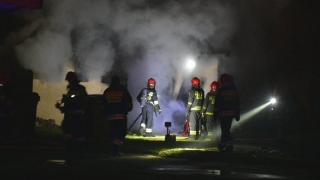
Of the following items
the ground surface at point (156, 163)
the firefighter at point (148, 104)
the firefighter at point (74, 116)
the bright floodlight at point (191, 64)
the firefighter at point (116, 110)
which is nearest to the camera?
the ground surface at point (156, 163)

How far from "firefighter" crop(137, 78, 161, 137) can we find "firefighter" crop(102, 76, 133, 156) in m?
5.28

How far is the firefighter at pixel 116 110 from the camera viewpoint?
10930mm

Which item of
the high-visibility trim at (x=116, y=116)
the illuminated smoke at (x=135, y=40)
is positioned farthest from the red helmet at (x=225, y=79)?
the illuminated smoke at (x=135, y=40)

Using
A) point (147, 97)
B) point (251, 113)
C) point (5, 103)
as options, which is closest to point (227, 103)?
point (5, 103)

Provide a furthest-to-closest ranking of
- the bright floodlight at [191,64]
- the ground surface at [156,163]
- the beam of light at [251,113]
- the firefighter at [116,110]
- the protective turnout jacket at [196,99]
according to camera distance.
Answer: the beam of light at [251,113] < the bright floodlight at [191,64] < the protective turnout jacket at [196,99] < the firefighter at [116,110] < the ground surface at [156,163]

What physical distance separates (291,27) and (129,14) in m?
6.91

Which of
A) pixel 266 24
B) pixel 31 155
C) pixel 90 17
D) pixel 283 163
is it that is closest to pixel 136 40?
pixel 90 17

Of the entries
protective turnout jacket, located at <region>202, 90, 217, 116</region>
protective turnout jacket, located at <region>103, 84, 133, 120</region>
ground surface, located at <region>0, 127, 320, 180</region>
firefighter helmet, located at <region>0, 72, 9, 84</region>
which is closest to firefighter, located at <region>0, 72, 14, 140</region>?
firefighter helmet, located at <region>0, 72, 9, 84</region>

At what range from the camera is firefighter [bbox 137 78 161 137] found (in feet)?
53.6

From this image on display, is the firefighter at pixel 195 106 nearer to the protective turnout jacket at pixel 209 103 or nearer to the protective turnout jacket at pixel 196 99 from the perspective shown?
the protective turnout jacket at pixel 196 99

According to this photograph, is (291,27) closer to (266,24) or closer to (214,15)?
(266,24)

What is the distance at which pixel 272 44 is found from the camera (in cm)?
2092

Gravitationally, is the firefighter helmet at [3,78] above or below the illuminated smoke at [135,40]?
below

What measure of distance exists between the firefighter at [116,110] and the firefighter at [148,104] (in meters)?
5.28
